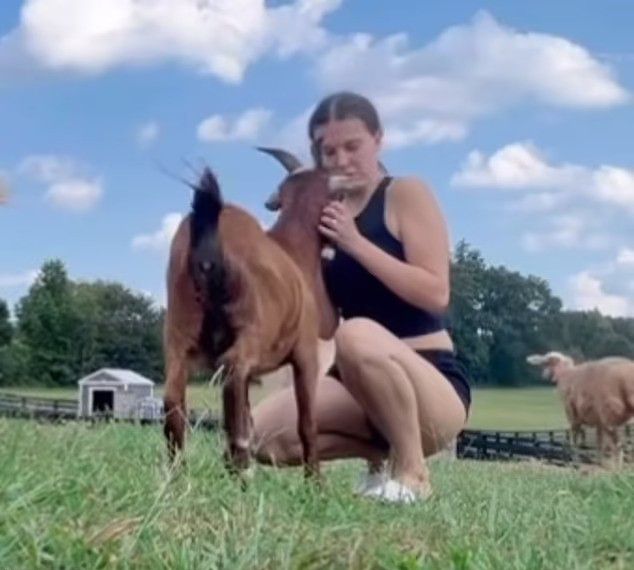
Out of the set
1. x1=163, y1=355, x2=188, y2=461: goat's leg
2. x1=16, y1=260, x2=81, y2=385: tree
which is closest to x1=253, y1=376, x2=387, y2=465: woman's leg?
x1=163, y1=355, x2=188, y2=461: goat's leg

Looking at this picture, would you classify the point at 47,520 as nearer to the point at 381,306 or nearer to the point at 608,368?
the point at 381,306

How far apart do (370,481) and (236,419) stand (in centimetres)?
85

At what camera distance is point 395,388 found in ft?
14.6

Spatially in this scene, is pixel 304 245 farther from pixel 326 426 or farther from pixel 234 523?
pixel 234 523

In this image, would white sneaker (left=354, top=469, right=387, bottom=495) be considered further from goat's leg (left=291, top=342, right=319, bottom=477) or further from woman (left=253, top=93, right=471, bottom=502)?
goat's leg (left=291, top=342, right=319, bottom=477)

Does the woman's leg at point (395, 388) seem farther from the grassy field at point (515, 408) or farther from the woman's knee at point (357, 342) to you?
the grassy field at point (515, 408)

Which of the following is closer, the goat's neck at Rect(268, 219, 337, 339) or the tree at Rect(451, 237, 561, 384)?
the goat's neck at Rect(268, 219, 337, 339)

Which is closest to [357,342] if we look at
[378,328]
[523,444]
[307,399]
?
[378,328]

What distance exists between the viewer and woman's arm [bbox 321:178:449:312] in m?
4.36

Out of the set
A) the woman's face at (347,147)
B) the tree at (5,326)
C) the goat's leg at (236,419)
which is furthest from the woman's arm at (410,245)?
the tree at (5,326)

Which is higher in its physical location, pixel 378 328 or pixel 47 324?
pixel 47 324

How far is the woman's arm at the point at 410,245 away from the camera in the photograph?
436 centimetres

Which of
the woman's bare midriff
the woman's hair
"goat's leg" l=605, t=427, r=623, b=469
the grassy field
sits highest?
the woman's hair

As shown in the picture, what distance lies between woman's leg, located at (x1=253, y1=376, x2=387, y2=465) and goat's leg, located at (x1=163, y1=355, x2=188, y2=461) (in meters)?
0.83
